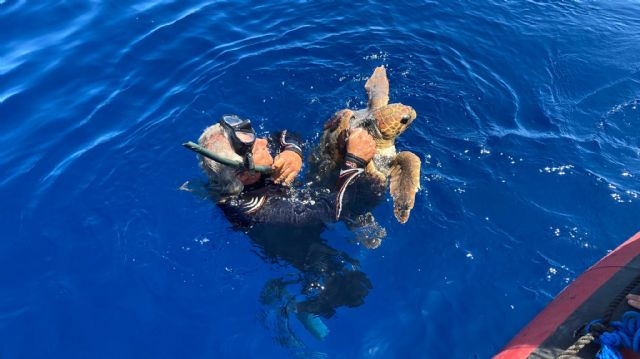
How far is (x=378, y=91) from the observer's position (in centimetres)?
729

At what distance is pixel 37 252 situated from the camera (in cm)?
691

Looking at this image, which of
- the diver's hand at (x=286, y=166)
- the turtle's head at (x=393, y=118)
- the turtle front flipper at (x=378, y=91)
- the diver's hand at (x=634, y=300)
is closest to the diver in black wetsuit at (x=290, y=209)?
the diver's hand at (x=286, y=166)

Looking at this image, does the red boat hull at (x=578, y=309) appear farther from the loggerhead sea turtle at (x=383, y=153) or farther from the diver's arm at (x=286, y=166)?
the diver's arm at (x=286, y=166)

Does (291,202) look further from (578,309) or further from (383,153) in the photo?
(578,309)

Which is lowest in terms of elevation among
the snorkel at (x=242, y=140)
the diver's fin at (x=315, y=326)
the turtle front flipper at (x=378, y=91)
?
the diver's fin at (x=315, y=326)

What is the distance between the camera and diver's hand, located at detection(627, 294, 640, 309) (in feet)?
14.2

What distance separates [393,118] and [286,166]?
187cm

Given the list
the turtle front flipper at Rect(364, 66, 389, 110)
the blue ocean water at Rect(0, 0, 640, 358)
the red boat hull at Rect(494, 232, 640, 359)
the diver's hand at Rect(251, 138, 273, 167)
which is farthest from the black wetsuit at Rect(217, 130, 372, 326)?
the red boat hull at Rect(494, 232, 640, 359)

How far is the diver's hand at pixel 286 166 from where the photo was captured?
5.48 metres

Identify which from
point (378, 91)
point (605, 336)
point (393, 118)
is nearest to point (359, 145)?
point (393, 118)

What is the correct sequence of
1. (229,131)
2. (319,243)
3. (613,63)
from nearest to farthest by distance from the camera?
(229,131), (319,243), (613,63)

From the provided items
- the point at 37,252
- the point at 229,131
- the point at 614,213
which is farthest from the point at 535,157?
the point at 37,252

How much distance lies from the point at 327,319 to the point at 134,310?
2865mm

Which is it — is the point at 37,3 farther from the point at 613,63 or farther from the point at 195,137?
the point at 613,63
